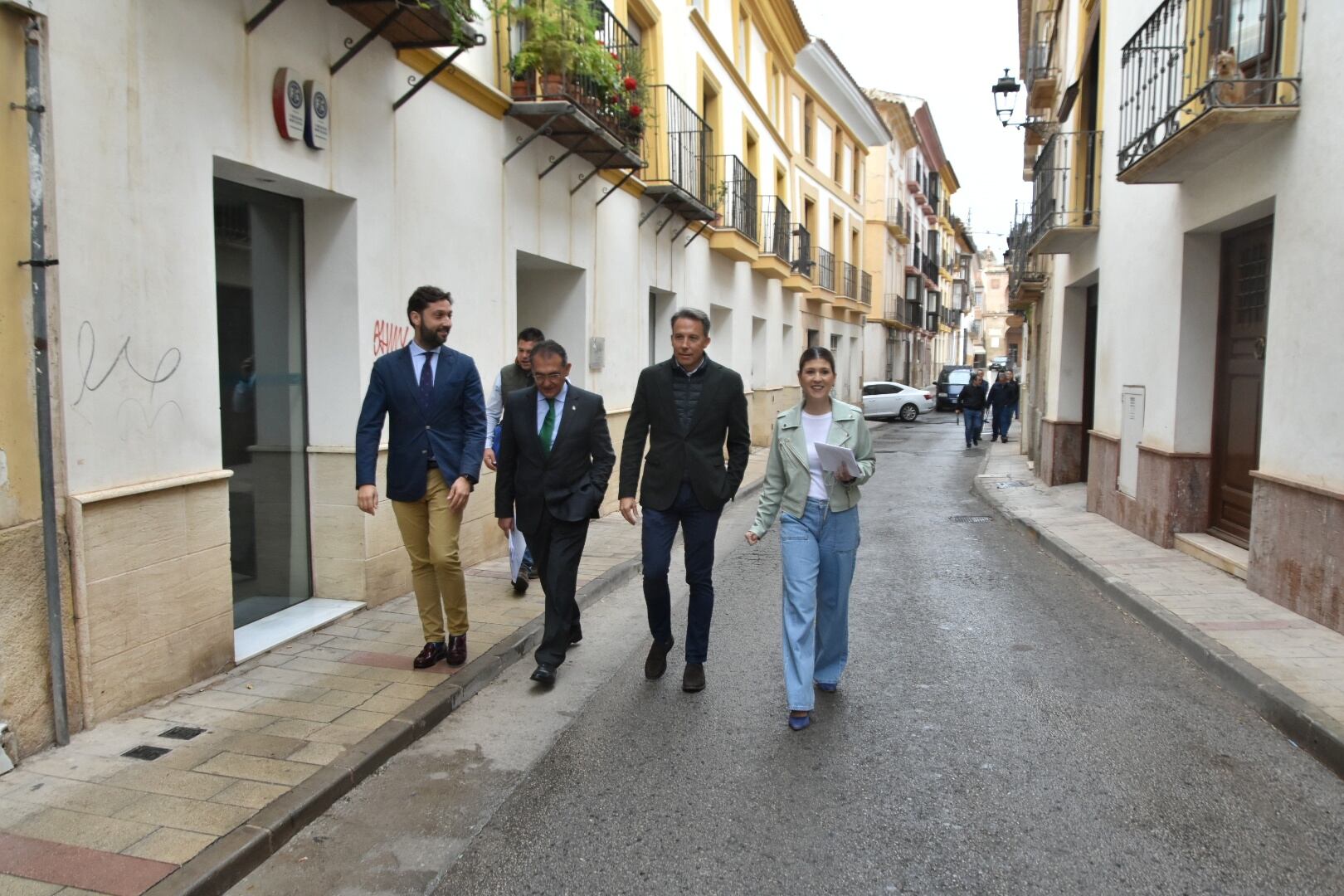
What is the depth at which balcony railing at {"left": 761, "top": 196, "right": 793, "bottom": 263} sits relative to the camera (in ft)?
64.6

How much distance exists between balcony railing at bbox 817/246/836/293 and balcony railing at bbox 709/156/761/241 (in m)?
8.25

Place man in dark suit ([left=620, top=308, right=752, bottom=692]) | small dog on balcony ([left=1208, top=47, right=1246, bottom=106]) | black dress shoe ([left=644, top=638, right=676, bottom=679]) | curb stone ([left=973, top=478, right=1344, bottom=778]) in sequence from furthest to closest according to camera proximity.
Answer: small dog on balcony ([left=1208, top=47, right=1246, bottom=106])
black dress shoe ([left=644, top=638, right=676, bottom=679])
man in dark suit ([left=620, top=308, right=752, bottom=692])
curb stone ([left=973, top=478, right=1344, bottom=778])

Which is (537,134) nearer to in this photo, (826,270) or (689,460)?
(689,460)

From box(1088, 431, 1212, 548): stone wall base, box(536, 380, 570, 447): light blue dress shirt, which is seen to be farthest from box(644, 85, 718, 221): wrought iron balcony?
box(536, 380, 570, 447): light blue dress shirt

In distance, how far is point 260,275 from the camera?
609 cm

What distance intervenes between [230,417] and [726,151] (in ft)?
42.4

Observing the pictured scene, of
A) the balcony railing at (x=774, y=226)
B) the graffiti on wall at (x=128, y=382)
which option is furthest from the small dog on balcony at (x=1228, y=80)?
the balcony railing at (x=774, y=226)

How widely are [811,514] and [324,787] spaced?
2.42 m

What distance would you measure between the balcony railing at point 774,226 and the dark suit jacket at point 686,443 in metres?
14.6

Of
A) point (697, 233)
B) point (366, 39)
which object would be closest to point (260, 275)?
point (366, 39)

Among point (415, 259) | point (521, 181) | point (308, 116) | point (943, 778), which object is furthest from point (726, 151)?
point (943, 778)

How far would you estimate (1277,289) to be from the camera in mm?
6875

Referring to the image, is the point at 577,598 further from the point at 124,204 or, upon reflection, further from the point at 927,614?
the point at 124,204

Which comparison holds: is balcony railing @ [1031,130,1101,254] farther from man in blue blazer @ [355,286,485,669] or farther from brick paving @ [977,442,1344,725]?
man in blue blazer @ [355,286,485,669]
